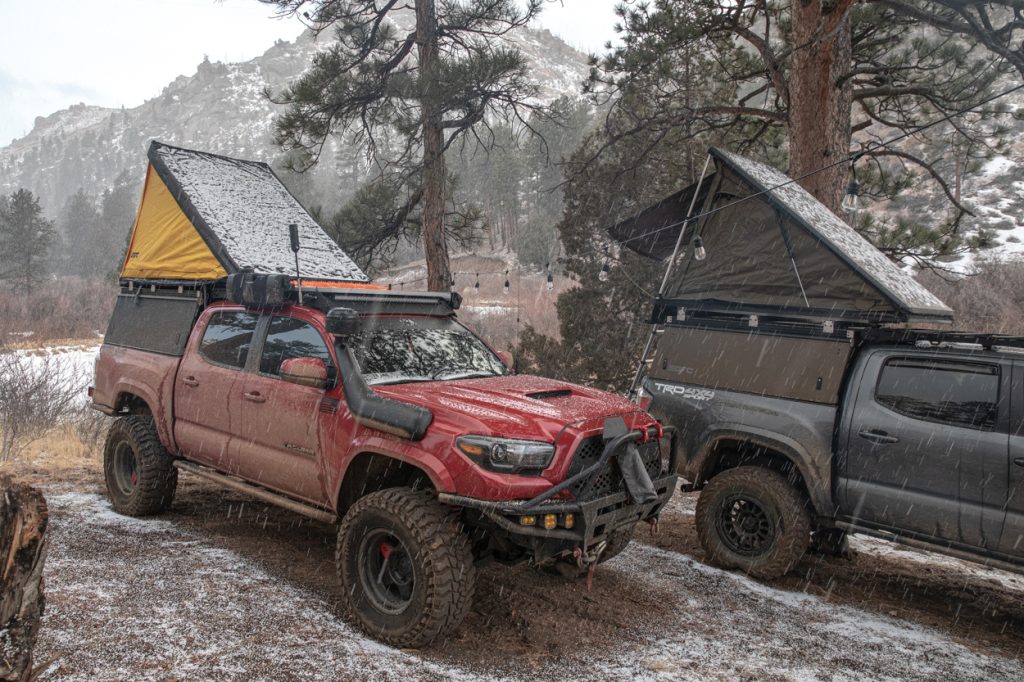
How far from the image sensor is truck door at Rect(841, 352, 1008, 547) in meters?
4.43

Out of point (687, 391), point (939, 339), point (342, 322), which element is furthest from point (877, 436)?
point (342, 322)

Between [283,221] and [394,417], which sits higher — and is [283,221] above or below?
above

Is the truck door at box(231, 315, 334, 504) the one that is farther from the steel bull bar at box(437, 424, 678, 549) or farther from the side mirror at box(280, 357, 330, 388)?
the steel bull bar at box(437, 424, 678, 549)

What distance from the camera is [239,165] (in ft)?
25.9

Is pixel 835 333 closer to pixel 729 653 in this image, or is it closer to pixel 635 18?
pixel 729 653

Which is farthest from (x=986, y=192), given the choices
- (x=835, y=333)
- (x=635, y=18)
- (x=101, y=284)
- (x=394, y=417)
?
(x=101, y=284)

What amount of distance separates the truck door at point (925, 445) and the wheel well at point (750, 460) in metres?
0.40

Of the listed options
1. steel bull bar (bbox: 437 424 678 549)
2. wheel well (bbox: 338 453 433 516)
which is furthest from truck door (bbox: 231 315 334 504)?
steel bull bar (bbox: 437 424 678 549)

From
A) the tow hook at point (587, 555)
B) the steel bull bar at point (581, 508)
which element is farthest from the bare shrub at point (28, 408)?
the tow hook at point (587, 555)

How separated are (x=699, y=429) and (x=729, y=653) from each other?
6.58 ft

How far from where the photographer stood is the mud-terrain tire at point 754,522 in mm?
5176

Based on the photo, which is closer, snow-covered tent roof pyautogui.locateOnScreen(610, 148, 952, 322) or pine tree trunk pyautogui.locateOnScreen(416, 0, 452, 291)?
snow-covered tent roof pyautogui.locateOnScreen(610, 148, 952, 322)

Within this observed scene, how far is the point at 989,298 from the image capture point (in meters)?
20.8

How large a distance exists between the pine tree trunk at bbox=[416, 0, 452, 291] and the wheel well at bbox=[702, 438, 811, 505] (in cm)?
784
